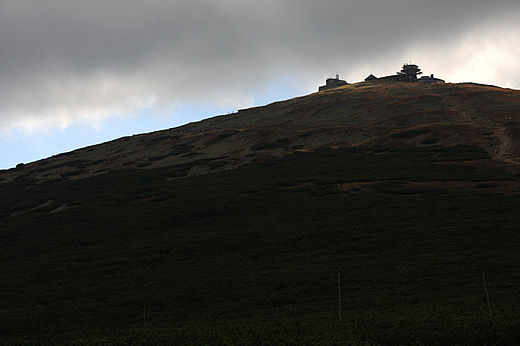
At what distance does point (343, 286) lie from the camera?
29094 mm

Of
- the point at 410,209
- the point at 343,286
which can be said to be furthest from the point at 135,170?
the point at 343,286

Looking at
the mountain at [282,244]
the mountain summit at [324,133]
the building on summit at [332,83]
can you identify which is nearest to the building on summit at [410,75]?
the building on summit at [332,83]

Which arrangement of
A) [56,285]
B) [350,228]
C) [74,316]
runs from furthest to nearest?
[350,228], [56,285], [74,316]

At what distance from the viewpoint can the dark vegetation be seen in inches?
870

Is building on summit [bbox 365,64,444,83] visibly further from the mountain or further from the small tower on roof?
the mountain

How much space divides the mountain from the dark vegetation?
0.15m

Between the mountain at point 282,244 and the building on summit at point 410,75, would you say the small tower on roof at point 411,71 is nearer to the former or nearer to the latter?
the building on summit at point 410,75

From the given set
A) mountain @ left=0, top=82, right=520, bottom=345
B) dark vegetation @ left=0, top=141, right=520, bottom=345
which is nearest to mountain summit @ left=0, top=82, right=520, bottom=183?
mountain @ left=0, top=82, right=520, bottom=345

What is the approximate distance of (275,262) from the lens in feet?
115

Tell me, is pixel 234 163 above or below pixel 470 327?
above

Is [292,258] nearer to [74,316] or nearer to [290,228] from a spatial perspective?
[290,228]

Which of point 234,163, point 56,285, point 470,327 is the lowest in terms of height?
point 470,327

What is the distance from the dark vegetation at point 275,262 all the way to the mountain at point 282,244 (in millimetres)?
152

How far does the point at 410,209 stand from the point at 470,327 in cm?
2477
